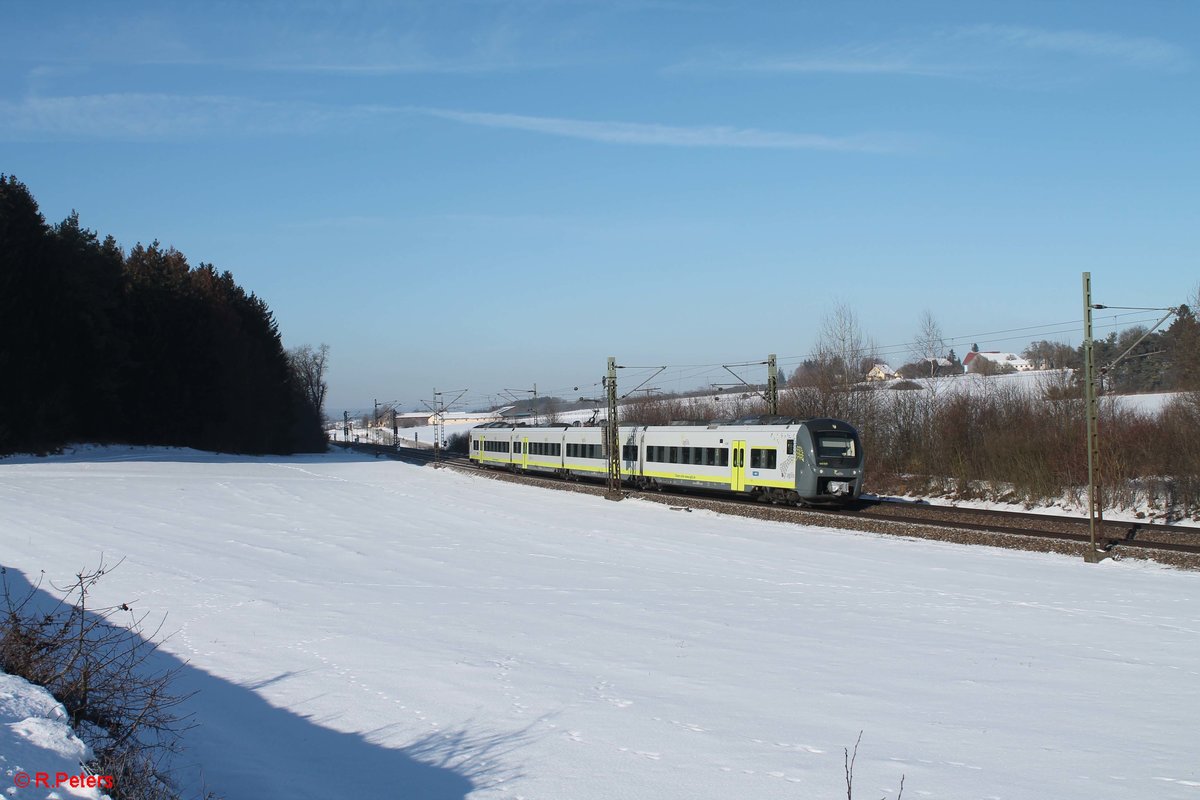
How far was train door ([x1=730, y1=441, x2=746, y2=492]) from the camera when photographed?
104 feet

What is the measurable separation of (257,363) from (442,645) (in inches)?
2642

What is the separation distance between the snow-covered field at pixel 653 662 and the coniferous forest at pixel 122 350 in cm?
2364

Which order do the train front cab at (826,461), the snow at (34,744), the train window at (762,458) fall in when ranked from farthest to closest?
the train window at (762,458)
the train front cab at (826,461)
the snow at (34,744)

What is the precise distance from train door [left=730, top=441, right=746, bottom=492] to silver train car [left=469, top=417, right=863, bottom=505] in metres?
0.04

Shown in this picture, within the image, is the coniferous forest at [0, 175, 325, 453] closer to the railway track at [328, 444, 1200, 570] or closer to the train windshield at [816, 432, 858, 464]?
the railway track at [328, 444, 1200, 570]

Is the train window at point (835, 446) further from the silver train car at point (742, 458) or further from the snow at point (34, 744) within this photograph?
the snow at point (34, 744)

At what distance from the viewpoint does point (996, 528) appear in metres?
23.2

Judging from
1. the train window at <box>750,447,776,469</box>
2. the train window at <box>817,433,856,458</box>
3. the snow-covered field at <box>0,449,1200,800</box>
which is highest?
the train window at <box>817,433,856,458</box>

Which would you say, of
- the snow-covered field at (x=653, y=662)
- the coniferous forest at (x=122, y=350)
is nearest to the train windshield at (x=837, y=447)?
the snow-covered field at (x=653, y=662)

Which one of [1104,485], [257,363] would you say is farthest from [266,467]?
[1104,485]

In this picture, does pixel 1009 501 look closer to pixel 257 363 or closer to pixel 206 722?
pixel 206 722

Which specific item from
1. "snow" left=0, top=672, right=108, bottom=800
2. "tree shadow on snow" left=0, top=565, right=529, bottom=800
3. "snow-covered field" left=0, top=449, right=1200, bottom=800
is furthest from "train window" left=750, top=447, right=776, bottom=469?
"snow" left=0, top=672, right=108, bottom=800

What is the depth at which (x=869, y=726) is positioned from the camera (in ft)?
28.7

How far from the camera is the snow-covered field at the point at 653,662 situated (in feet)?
24.3
